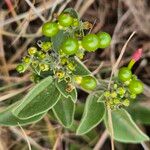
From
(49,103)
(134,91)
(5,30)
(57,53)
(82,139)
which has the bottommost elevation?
(82,139)

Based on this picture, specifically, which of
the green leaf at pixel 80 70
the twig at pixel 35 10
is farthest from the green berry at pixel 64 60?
the twig at pixel 35 10

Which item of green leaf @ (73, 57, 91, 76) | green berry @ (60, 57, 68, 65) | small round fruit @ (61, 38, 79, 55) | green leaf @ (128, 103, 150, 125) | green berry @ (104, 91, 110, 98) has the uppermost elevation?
small round fruit @ (61, 38, 79, 55)

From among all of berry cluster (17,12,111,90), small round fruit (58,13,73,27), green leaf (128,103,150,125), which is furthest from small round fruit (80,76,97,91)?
green leaf (128,103,150,125)

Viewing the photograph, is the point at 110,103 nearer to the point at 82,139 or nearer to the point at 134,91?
the point at 134,91

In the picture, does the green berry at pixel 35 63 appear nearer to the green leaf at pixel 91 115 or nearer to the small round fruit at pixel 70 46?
the small round fruit at pixel 70 46

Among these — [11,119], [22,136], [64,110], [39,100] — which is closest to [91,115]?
[64,110]

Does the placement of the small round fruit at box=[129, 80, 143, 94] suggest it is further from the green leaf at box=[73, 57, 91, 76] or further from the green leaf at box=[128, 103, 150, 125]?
the green leaf at box=[128, 103, 150, 125]

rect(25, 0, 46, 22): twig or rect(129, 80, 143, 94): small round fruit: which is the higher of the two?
rect(25, 0, 46, 22): twig

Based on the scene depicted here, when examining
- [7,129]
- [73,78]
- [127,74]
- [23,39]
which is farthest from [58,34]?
[7,129]

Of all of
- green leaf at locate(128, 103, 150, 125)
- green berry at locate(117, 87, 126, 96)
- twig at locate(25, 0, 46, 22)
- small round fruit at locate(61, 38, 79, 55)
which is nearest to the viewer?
small round fruit at locate(61, 38, 79, 55)
